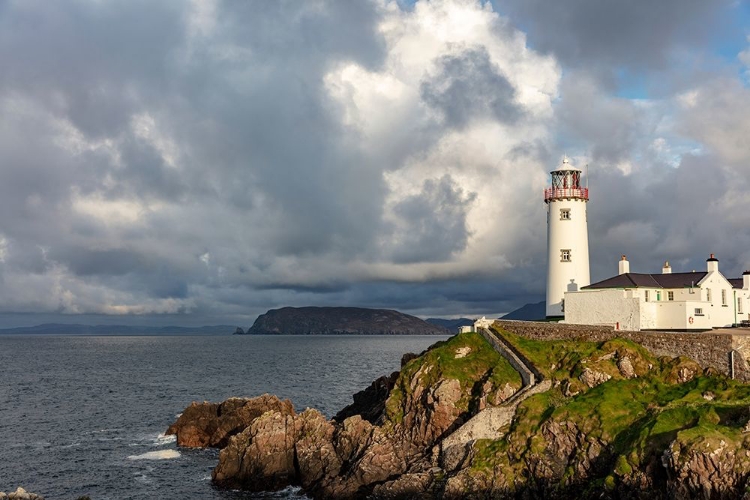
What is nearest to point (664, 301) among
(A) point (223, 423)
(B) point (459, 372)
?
(B) point (459, 372)

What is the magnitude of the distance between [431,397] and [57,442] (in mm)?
45494

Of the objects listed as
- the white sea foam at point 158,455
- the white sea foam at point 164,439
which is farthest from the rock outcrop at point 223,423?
the white sea foam at point 158,455

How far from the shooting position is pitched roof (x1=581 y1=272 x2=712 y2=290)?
2504 inches

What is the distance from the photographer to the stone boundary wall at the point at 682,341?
49906mm

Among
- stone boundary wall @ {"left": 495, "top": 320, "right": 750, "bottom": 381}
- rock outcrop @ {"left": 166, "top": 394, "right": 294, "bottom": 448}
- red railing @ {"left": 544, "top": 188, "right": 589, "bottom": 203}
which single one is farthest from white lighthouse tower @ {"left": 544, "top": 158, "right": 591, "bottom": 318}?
rock outcrop @ {"left": 166, "top": 394, "right": 294, "bottom": 448}

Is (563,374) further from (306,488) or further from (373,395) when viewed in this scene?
(373,395)

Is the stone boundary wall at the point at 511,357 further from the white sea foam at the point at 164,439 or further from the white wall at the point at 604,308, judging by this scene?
the white sea foam at the point at 164,439

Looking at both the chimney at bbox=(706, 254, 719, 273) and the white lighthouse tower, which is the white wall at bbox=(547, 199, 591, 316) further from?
the chimney at bbox=(706, 254, 719, 273)

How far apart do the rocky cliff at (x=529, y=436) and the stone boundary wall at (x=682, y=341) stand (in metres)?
1.04

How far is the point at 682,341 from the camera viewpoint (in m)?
52.3

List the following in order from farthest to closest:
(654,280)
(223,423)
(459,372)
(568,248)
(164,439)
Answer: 1. (164,439)
2. (568,248)
3. (223,423)
4. (654,280)
5. (459,372)

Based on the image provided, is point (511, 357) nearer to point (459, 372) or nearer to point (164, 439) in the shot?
point (459, 372)

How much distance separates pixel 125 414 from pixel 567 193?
66.0m

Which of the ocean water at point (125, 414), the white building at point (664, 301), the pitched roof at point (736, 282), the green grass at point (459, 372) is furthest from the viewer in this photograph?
the pitched roof at point (736, 282)
